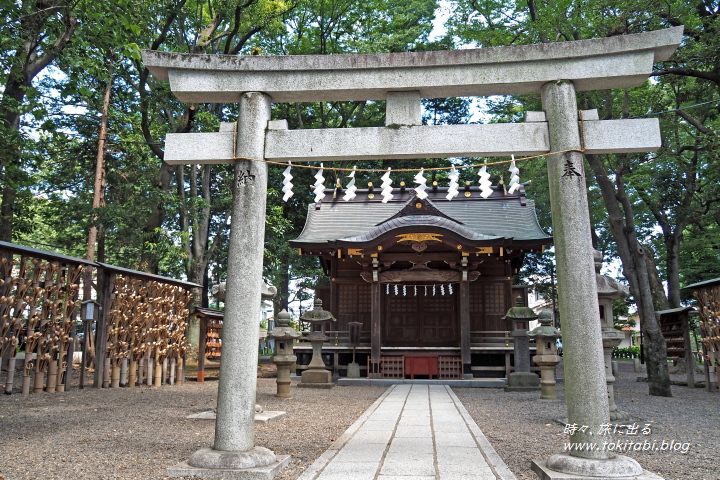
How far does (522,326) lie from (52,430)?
10.2 metres

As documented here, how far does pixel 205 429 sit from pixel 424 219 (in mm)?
8815

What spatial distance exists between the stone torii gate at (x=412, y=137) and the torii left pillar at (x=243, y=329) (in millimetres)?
11

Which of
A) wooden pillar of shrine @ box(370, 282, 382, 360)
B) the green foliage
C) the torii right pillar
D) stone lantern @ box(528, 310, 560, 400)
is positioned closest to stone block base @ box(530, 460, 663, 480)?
the torii right pillar

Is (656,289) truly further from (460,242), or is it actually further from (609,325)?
(609,325)

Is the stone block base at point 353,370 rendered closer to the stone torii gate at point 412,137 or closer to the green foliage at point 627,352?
the stone torii gate at point 412,137

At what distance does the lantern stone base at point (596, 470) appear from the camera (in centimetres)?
401

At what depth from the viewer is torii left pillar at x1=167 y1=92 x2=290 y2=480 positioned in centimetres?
426

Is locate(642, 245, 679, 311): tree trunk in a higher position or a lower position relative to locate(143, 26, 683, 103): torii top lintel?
lower

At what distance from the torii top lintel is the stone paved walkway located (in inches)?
141

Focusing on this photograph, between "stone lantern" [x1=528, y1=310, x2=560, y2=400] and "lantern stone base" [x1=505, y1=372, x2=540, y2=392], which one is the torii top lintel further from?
"lantern stone base" [x1=505, y1=372, x2=540, y2=392]

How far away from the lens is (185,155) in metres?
4.93

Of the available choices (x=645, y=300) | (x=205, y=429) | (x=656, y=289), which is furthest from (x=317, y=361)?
(x=656, y=289)

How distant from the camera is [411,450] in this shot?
5113mm

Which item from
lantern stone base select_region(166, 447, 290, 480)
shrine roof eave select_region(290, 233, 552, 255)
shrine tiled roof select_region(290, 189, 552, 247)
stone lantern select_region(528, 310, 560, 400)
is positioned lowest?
lantern stone base select_region(166, 447, 290, 480)
